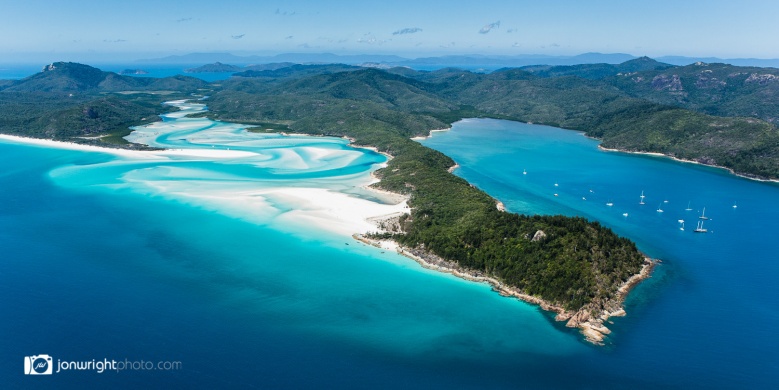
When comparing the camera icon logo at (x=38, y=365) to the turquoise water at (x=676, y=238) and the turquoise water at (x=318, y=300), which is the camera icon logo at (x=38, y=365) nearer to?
the turquoise water at (x=318, y=300)

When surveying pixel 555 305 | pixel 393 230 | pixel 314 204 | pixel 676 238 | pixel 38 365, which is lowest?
pixel 38 365

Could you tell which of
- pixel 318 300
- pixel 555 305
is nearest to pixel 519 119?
pixel 555 305

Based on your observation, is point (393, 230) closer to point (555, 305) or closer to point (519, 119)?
point (555, 305)

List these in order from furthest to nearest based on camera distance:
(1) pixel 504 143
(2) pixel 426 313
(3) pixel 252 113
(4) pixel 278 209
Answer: (3) pixel 252 113 → (1) pixel 504 143 → (4) pixel 278 209 → (2) pixel 426 313

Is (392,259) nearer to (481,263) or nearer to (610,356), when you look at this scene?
(481,263)

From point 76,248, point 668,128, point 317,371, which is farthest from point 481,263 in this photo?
point 668,128

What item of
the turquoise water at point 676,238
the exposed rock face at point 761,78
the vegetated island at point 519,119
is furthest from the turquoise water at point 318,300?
the exposed rock face at point 761,78
